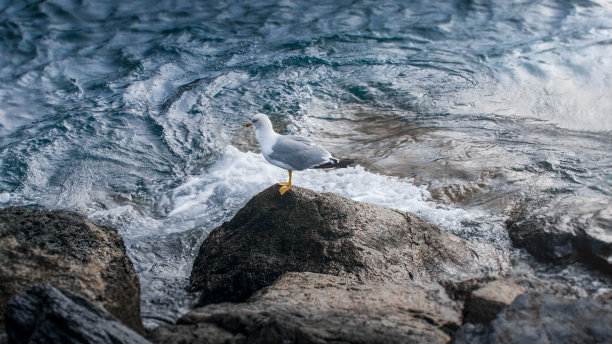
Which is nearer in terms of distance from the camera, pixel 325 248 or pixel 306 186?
pixel 325 248

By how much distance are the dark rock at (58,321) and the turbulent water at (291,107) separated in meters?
1.27

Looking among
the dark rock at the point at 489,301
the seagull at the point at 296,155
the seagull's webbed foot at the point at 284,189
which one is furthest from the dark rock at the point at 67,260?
the dark rock at the point at 489,301

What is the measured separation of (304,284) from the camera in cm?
444

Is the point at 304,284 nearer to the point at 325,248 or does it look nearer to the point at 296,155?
the point at 325,248

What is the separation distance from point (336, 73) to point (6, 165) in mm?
5911

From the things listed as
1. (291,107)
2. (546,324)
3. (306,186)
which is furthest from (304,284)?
(291,107)

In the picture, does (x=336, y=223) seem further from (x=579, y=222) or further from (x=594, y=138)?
(x=594, y=138)

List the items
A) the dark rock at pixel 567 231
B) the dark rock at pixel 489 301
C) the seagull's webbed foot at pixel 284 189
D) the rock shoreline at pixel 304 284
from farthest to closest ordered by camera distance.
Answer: the seagull's webbed foot at pixel 284 189
the dark rock at pixel 567 231
the dark rock at pixel 489 301
the rock shoreline at pixel 304 284

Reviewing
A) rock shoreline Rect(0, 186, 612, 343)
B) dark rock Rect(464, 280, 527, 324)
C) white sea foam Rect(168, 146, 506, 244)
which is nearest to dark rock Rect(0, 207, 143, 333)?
rock shoreline Rect(0, 186, 612, 343)

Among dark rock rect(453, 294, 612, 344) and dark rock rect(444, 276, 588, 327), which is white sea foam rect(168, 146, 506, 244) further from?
dark rock rect(453, 294, 612, 344)

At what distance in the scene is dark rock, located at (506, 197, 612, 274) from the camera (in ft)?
16.2

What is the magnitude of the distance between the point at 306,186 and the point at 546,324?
14.3 feet

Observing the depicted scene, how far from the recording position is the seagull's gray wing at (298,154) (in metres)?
5.47

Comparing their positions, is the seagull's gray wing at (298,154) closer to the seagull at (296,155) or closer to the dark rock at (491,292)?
the seagull at (296,155)
